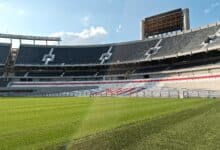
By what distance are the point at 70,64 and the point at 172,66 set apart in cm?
2669

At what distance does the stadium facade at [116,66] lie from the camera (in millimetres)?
58688

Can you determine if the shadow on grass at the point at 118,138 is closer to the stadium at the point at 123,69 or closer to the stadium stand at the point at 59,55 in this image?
the stadium at the point at 123,69

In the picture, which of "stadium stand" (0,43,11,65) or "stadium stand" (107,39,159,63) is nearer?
"stadium stand" (107,39,159,63)

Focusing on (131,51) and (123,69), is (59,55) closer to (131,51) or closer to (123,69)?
(123,69)

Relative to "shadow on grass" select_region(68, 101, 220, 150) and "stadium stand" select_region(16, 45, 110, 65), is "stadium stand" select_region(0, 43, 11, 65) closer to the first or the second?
"stadium stand" select_region(16, 45, 110, 65)

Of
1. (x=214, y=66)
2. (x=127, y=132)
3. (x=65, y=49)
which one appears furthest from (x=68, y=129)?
(x=65, y=49)

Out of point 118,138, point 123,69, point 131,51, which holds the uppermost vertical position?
point 131,51

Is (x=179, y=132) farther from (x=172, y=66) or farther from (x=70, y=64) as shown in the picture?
(x=70, y=64)

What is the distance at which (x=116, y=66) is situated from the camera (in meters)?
79.4

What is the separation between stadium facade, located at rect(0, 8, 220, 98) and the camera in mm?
58688

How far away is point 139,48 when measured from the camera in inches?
3039

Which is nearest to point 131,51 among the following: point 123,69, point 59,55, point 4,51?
point 123,69

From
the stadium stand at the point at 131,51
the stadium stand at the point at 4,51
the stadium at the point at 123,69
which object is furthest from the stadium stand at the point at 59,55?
the stadium stand at the point at 131,51

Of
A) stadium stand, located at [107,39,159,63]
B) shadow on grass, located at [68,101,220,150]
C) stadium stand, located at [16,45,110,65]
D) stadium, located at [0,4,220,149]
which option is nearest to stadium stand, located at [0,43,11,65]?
stadium, located at [0,4,220,149]
